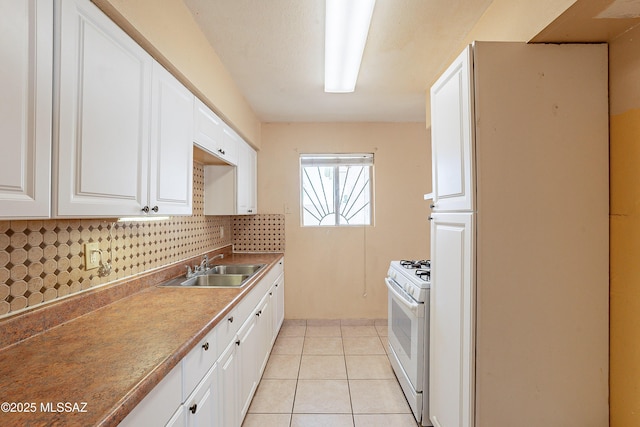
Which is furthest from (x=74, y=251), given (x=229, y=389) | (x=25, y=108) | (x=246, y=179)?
(x=246, y=179)

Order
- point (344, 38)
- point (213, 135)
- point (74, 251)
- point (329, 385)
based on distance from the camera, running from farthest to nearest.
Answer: point (329, 385) → point (213, 135) → point (344, 38) → point (74, 251)

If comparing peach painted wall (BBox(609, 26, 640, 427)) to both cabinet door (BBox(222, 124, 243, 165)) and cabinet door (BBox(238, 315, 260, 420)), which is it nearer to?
cabinet door (BBox(238, 315, 260, 420))

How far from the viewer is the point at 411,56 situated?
2146mm

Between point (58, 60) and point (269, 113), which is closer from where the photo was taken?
point (58, 60)

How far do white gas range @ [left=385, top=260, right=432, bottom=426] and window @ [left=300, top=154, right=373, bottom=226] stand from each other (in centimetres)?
143

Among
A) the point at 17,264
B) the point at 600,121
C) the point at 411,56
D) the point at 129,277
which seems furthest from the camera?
the point at 411,56

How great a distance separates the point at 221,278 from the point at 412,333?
1561mm

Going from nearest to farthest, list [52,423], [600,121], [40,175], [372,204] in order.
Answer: [52,423] → [40,175] → [600,121] → [372,204]

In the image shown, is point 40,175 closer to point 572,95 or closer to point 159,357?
point 159,357

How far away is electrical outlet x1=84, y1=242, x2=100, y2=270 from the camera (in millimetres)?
1379

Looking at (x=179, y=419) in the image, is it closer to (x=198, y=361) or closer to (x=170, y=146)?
(x=198, y=361)

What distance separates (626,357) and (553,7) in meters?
1.40

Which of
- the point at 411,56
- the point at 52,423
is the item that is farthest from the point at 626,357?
the point at 411,56

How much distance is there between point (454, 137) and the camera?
1.42m
